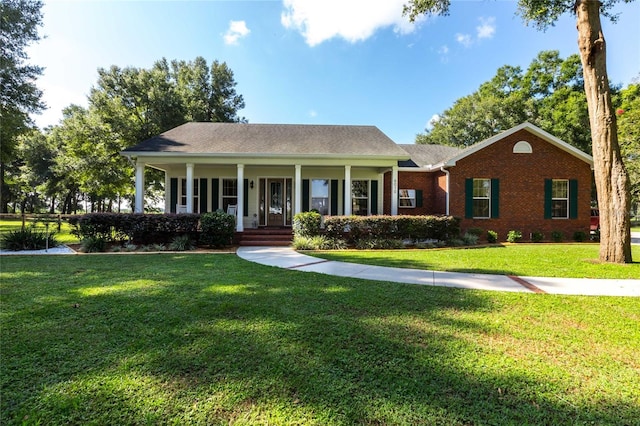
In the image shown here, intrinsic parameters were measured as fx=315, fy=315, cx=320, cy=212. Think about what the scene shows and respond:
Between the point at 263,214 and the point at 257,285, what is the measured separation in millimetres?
9527

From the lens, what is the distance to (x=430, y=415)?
1952 millimetres

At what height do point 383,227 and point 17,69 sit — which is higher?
point 17,69

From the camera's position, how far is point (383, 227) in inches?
435

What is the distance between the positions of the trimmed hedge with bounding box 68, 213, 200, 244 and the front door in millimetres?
4158

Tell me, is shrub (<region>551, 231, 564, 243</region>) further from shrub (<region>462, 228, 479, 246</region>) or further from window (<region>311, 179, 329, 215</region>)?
window (<region>311, 179, 329, 215</region>)

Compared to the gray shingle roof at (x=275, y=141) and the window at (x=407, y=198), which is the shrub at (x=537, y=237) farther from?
the gray shingle roof at (x=275, y=141)

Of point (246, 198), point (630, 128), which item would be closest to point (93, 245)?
point (246, 198)

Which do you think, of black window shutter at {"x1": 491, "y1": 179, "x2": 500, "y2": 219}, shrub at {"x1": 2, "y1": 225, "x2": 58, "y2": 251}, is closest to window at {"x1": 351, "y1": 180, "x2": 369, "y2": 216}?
black window shutter at {"x1": 491, "y1": 179, "x2": 500, "y2": 219}

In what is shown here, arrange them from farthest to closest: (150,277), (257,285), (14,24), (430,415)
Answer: (14,24) → (150,277) → (257,285) → (430,415)

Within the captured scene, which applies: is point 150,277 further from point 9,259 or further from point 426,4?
point 426,4

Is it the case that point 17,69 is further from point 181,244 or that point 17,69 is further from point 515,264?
point 515,264

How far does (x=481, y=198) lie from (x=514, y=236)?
78.8 inches

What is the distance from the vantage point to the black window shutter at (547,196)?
13.5 metres

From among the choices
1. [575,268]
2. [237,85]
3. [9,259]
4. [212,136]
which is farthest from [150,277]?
[237,85]
